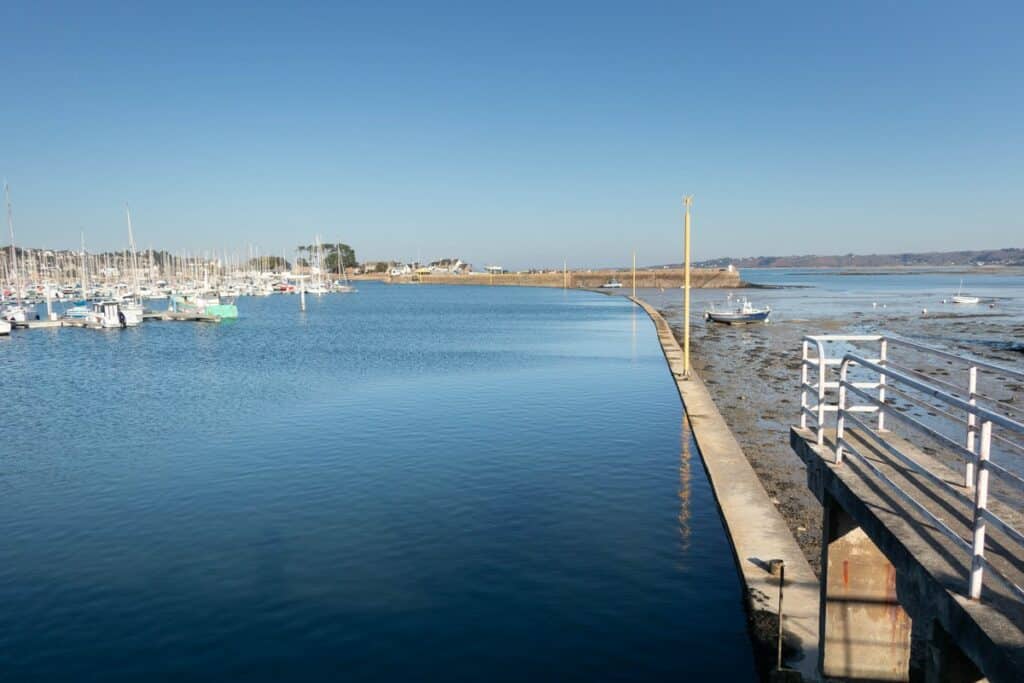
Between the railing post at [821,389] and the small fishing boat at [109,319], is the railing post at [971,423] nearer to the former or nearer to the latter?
the railing post at [821,389]

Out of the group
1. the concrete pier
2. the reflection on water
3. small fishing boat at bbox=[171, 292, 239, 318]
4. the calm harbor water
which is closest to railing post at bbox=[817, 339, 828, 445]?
the concrete pier

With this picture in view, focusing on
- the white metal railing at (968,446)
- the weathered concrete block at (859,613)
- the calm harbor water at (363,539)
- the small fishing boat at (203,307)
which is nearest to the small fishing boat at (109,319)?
the small fishing boat at (203,307)

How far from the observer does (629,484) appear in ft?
62.5

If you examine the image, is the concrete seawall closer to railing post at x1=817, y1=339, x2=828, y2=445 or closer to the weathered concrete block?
the weathered concrete block

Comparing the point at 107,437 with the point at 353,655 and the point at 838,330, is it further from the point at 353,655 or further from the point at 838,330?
the point at 838,330

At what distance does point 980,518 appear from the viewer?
5.42m

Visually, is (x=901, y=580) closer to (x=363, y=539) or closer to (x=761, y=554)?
(x=761, y=554)

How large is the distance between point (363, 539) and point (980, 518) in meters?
12.6

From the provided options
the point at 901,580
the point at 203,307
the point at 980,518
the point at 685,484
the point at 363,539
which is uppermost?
the point at 980,518

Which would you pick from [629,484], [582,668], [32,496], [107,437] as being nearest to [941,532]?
[582,668]

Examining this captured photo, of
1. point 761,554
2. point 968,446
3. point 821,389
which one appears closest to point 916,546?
point 968,446

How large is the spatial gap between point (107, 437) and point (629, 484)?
19519 millimetres

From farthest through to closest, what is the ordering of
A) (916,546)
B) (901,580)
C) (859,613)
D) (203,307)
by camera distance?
(203,307)
(859,613)
(901,580)
(916,546)

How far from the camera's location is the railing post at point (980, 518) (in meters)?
5.31
